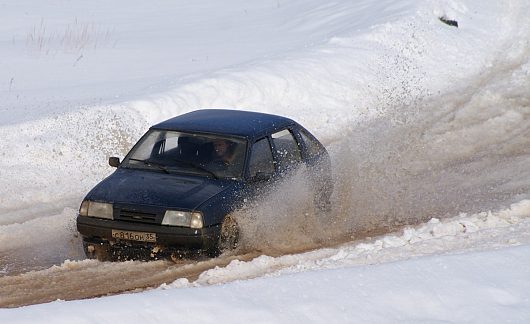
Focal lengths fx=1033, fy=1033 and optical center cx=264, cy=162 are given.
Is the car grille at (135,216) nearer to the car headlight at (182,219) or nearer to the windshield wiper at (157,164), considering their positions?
the car headlight at (182,219)

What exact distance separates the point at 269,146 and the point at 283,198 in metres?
0.68

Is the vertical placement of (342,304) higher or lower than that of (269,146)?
lower

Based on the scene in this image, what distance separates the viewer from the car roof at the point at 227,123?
11.2m

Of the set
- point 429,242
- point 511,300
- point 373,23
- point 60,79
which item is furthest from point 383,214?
point 373,23

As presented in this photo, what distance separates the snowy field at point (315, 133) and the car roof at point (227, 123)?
2.46 ft

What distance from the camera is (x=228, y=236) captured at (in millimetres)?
10320

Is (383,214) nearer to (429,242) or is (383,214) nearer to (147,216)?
(429,242)

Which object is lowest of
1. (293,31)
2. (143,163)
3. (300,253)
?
→ (300,253)

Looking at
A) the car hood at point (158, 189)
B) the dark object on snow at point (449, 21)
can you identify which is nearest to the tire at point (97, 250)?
the car hood at point (158, 189)

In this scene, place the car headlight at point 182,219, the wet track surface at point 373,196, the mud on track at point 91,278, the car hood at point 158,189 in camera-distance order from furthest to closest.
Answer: the car hood at point 158,189 → the car headlight at point 182,219 → the wet track surface at point 373,196 → the mud on track at point 91,278

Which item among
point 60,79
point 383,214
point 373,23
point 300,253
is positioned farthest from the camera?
point 373,23

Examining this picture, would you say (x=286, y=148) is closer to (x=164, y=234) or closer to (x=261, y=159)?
(x=261, y=159)

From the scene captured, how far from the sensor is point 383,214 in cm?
1205

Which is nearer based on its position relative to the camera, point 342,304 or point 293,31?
point 342,304
